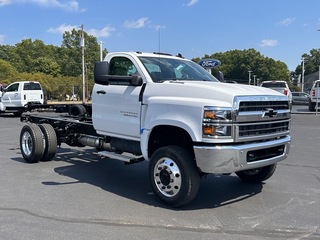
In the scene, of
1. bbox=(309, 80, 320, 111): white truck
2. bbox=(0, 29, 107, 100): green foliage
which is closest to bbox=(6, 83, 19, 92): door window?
bbox=(309, 80, 320, 111): white truck

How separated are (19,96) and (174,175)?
62.5 feet

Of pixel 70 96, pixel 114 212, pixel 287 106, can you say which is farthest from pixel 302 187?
pixel 70 96

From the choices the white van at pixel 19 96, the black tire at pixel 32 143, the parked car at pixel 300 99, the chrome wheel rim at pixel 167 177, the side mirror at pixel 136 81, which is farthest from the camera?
the parked car at pixel 300 99

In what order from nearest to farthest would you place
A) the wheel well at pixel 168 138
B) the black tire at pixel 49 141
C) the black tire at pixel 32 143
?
the wheel well at pixel 168 138 → the black tire at pixel 32 143 → the black tire at pixel 49 141

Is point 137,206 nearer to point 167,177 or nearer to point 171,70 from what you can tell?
point 167,177

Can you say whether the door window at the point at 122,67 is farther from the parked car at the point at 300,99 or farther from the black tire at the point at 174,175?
the parked car at the point at 300,99

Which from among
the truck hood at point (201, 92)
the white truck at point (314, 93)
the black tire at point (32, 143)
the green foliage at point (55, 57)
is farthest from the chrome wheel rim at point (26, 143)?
the green foliage at point (55, 57)

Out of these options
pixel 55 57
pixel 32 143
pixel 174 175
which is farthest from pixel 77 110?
pixel 55 57

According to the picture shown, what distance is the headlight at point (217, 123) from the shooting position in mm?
4828

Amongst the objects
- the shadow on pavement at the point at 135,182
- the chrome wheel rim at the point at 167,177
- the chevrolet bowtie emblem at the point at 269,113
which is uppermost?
the chevrolet bowtie emblem at the point at 269,113

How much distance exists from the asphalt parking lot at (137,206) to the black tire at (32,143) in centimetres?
25

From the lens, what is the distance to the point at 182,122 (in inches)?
200

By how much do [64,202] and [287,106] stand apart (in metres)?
3.58

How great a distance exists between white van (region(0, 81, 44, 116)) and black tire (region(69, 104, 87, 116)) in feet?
46.2
